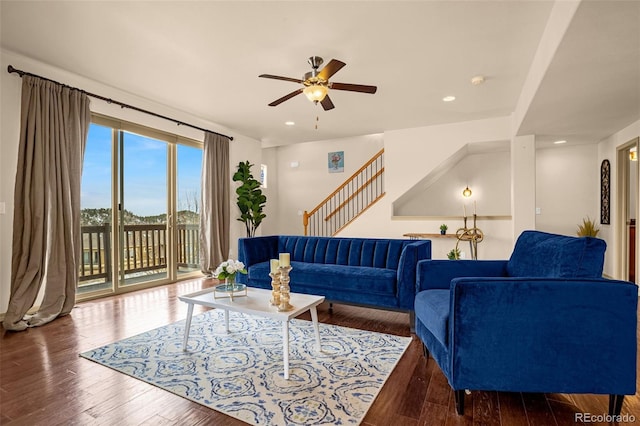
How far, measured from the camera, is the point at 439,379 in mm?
2139

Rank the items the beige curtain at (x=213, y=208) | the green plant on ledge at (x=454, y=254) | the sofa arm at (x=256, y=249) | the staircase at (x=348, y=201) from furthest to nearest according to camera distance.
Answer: the staircase at (x=348, y=201), the beige curtain at (x=213, y=208), the green plant on ledge at (x=454, y=254), the sofa arm at (x=256, y=249)

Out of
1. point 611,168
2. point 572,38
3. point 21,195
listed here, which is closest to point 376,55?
point 572,38

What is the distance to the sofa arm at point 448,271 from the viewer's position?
256 cm

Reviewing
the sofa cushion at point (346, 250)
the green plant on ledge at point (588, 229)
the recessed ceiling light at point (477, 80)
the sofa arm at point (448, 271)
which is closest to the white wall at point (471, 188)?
the green plant on ledge at point (588, 229)

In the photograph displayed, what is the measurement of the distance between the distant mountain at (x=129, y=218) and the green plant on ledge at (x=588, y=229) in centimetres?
686

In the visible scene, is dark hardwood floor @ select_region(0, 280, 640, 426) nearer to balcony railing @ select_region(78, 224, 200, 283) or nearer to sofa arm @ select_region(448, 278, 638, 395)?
sofa arm @ select_region(448, 278, 638, 395)

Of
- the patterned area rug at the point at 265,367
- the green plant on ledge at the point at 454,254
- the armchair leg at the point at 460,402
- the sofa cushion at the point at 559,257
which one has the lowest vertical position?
the patterned area rug at the point at 265,367

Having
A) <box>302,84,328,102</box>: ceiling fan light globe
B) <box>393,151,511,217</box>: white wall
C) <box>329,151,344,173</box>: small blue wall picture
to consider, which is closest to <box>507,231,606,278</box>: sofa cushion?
<box>302,84,328,102</box>: ceiling fan light globe

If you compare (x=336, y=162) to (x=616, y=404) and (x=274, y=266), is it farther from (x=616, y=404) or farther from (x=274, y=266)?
(x=616, y=404)

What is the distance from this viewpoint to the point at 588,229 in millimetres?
5629

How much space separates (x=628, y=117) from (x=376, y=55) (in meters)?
3.69

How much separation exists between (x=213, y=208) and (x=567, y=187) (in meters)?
6.69

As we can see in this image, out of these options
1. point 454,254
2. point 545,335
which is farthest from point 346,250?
point 545,335

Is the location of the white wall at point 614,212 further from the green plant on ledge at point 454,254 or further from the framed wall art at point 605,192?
the green plant on ledge at point 454,254
